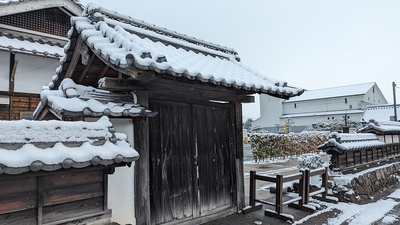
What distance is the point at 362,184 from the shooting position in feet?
28.7

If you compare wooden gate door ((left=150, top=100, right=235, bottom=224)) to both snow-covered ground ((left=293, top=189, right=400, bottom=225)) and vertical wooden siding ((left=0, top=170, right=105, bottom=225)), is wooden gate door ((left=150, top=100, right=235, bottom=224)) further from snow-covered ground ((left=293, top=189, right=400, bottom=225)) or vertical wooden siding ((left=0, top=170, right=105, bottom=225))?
snow-covered ground ((left=293, top=189, right=400, bottom=225))

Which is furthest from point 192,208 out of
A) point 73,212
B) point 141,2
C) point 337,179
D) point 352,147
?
point 141,2

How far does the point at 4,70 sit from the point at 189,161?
602 cm

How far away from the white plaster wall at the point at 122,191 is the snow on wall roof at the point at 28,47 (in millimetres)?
4438

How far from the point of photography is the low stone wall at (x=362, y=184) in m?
7.93

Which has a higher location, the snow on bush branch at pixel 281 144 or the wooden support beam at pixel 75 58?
the wooden support beam at pixel 75 58

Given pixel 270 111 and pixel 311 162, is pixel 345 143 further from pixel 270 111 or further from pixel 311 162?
pixel 270 111

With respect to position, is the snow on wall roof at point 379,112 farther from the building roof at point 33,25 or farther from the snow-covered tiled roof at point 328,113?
the building roof at point 33,25

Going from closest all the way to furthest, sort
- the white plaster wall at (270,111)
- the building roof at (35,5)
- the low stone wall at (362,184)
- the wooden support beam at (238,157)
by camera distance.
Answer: the wooden support beam at (238,157)
the building roof at (35,5)
the low stone wall at (362,184)
the white plaster wall at (270,111)

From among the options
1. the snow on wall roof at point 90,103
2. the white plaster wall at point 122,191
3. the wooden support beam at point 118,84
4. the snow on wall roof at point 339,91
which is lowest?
the white plaster wall at point 122,191

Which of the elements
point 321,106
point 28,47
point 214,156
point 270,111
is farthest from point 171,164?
point 270,111

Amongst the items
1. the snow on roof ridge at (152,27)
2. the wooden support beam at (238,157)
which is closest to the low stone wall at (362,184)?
the wooden support beam at (238,157)

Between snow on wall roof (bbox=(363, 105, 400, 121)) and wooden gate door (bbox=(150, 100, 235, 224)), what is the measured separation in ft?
115

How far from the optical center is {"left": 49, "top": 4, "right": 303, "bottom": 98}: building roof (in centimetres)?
372
